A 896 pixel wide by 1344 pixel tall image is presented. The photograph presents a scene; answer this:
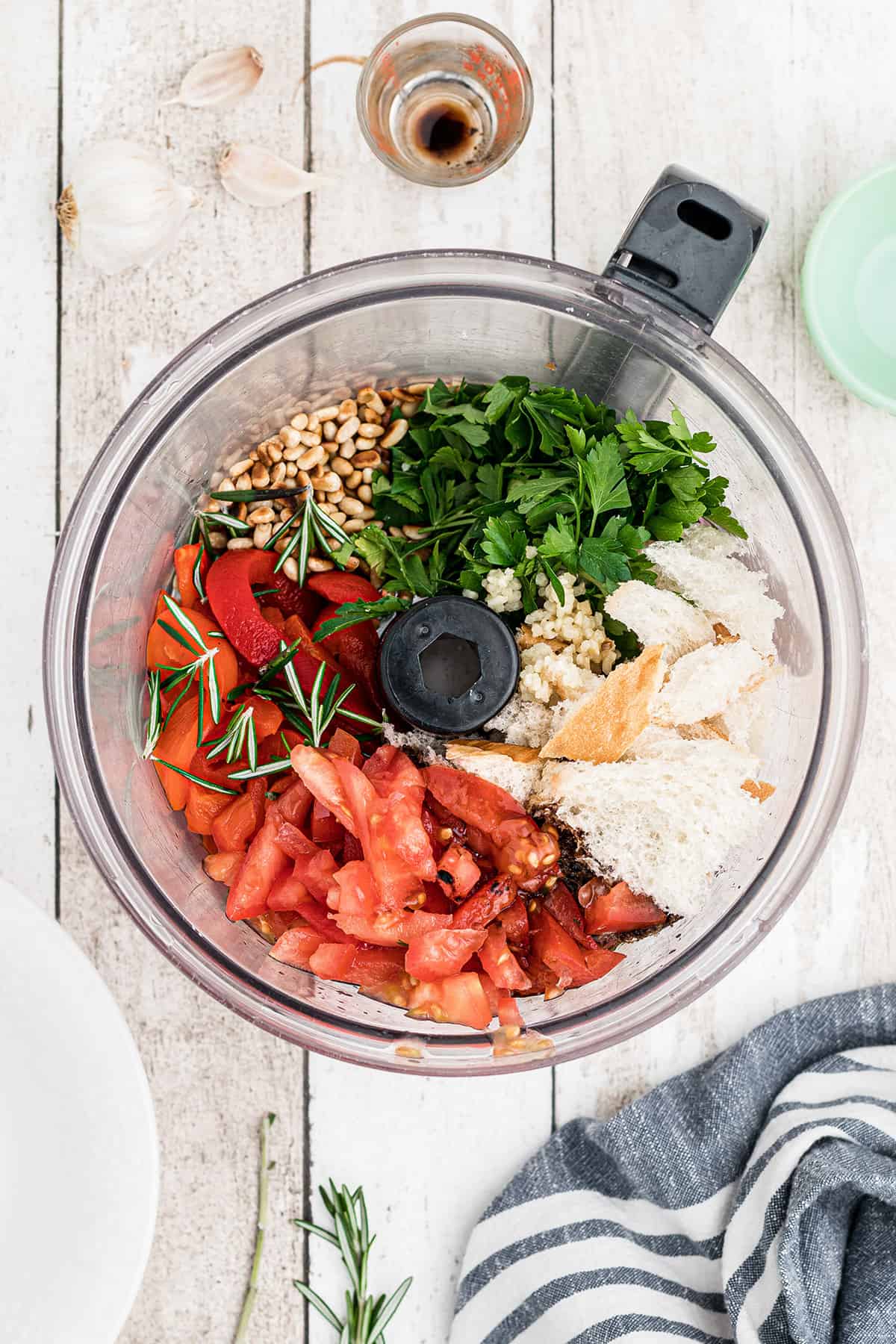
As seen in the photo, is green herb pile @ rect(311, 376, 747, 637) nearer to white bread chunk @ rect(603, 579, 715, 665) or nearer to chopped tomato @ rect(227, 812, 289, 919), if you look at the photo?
white bread chunk @ rect(603, 579, 715, 665)

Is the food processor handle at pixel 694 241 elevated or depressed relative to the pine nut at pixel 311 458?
depressed

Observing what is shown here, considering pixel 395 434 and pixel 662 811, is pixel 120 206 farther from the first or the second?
pixel 662 811

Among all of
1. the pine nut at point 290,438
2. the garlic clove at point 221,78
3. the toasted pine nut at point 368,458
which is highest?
the garlic clove at point 221,78

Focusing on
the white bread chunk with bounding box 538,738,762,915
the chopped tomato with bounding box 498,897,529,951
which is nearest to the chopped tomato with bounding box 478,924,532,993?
the chopped tomato with bounding box 498,897,529,951

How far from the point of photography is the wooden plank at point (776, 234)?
122 cm

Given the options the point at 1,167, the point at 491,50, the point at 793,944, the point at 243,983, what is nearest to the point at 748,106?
the point at 491,50

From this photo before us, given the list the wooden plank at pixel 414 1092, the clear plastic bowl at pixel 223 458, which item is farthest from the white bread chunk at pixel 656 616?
the wooden plank at pixel 414 1092

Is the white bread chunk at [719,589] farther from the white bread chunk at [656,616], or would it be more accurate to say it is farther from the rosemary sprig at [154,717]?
the rosemary sprig at [154,717]

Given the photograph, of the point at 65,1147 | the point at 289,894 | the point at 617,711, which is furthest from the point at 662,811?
the point at 65,1147

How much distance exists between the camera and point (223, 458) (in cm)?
110

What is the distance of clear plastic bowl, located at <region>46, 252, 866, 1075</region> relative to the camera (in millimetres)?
993

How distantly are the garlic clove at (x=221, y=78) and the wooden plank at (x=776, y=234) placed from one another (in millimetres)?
333

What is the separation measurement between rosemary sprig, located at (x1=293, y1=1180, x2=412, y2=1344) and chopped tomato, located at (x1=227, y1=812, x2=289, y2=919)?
409 millimetres

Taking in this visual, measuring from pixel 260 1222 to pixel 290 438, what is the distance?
84 centimetres
